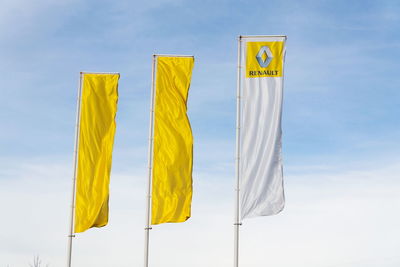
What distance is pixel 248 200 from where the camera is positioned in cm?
2408

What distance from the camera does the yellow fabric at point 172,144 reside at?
25.3 m

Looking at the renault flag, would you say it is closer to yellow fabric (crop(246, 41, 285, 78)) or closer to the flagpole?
yellow fabric (crop(246, 41, 285, 78))

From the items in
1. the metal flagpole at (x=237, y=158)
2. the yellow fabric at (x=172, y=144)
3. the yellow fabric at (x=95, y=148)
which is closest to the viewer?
the metal flagpole at (x=237, y=158)

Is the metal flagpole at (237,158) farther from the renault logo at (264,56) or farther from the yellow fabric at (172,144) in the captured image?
the yellow fabric at (172,144)

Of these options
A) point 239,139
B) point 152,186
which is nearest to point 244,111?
point 239,139

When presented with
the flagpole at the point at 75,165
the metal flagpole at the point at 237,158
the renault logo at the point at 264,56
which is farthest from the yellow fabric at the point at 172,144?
the flagpole at the point at 75,165

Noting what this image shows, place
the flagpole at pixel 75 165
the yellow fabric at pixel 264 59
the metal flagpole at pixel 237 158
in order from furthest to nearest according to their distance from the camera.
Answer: the flagpole at pixel 75 165
the yellow fabric at pixel 264 59
the metal flagpole at pixel 237 158

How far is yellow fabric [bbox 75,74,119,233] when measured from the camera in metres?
27.1

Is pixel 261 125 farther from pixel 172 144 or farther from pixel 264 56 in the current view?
pixel 172 144

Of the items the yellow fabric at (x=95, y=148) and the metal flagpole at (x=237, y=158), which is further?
the yellow fabric at (x=95, y=148)

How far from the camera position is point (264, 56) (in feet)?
80.9

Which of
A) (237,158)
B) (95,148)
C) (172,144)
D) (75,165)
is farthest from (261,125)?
(75,165)

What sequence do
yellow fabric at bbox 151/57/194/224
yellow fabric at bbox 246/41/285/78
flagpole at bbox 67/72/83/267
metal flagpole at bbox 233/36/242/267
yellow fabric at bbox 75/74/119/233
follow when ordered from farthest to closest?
flagpole at bbox 67/72/83/267, yellow fabric at bbox 75/74/119/233, yellow fabric at bbox 151/57/194/224, yellow fabric at bbox 246/41/285/78, metal flagpole at bbox 233/36/242/267

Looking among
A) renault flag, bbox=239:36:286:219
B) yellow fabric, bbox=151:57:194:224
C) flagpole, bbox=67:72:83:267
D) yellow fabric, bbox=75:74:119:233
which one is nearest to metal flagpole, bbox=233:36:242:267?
renault flag, bbox=239:36:286:219
